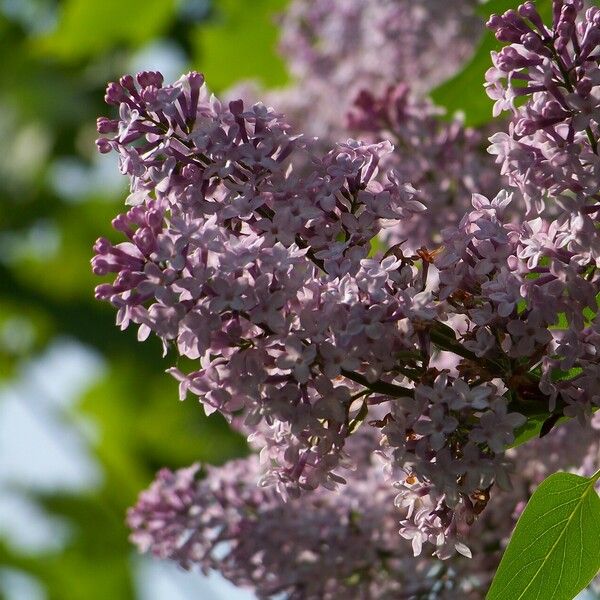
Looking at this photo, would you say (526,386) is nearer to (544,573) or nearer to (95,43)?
(544,573)

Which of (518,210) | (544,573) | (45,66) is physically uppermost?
(45,66)

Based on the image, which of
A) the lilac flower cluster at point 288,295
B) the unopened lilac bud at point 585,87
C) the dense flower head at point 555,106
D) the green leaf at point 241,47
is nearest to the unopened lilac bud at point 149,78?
the lilac flower cluster at point 288,295

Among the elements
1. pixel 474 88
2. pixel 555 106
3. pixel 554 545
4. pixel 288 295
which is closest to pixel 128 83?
pixel 288 295

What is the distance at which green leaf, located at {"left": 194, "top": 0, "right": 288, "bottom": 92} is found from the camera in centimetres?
564

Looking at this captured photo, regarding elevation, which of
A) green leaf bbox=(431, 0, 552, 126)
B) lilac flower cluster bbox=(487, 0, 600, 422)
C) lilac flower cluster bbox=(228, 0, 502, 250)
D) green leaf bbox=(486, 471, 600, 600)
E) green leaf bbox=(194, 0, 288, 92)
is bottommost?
green leaf bbox=(486, 471, 600, 600)

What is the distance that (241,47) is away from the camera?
5.81m

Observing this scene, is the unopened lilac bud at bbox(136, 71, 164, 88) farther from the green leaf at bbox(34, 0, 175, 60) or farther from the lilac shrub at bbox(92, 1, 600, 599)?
the green leaf at bbox(34, 0, 175, 60)

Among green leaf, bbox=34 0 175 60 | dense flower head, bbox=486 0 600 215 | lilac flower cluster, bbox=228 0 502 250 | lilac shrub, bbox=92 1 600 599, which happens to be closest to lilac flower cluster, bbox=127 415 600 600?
lilac flower cluster, bbox=228 0 502 250

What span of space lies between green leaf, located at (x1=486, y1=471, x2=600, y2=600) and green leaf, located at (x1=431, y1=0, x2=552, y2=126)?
1180 millimetres

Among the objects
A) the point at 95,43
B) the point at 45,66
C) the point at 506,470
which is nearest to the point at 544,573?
the point at 506,470

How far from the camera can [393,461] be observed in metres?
2.01

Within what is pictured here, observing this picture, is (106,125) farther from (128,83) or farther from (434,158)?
(434,158)

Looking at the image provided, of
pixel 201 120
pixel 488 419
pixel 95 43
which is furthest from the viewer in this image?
pixel 95 43

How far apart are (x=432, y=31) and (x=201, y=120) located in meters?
2.42
